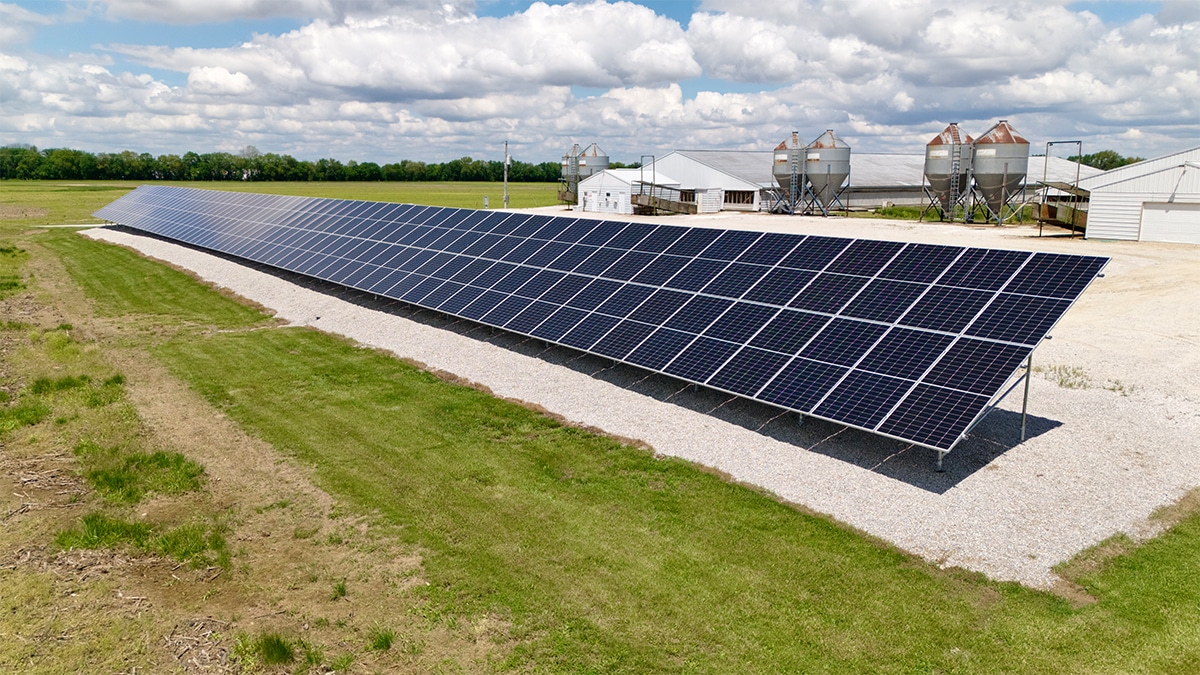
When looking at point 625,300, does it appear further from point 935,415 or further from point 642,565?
point 642,565

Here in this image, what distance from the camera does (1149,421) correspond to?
1689 centimetres

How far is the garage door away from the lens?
4453 cm

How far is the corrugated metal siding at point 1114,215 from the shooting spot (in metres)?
46.2

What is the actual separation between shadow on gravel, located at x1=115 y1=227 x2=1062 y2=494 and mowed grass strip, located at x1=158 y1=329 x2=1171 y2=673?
2.72 m

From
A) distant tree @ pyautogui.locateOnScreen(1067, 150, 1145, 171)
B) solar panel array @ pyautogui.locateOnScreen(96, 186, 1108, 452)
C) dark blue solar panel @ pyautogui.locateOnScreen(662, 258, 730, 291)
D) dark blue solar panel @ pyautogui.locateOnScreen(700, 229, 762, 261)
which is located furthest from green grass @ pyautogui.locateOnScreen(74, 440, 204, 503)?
distant tree @ pyautogui.locateOnScreen(1067, 150, 1145, 171)

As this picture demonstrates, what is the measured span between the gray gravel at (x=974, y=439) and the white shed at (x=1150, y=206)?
21952mm

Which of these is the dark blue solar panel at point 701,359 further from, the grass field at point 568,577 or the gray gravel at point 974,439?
the grass field at point 568,577

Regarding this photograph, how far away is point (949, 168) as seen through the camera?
63875 mm

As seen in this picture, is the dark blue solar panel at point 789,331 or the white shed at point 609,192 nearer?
the dark blue solar panel at point 789,331

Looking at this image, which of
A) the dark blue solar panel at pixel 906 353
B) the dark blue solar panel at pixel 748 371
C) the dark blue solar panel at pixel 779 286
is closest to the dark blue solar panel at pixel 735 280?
the dark blue solar panel at pixel 779 286

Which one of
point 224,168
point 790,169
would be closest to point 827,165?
point 790,169

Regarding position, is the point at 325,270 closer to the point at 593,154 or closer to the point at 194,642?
the point at 194,642

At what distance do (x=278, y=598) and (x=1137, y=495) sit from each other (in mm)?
14115

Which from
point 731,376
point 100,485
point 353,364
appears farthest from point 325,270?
point 731,376
